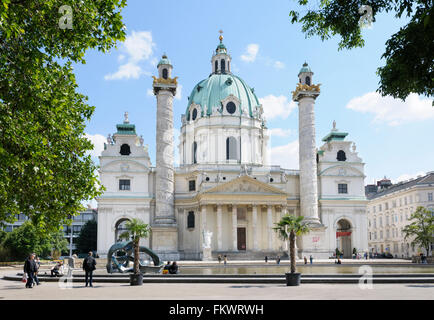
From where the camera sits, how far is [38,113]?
1530cm

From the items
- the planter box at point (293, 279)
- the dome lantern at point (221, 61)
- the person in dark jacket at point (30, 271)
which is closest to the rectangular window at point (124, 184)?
the dome lantern at point (221, 61)

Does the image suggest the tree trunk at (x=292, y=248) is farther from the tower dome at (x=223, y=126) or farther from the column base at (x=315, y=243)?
the tower dome at (x=223, y=126)

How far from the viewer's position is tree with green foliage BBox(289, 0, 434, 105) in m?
11.7

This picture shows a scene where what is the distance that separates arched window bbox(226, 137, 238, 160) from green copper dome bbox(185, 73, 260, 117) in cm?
580

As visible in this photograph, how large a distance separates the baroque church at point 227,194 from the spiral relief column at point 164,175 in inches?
5.3

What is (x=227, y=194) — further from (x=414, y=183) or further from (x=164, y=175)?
(x=414, y=183)

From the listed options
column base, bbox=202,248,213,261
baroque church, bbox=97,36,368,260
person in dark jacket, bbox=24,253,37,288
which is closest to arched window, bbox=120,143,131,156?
baroque church, bbox=97,36,368,260

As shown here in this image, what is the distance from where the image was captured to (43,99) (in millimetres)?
15008

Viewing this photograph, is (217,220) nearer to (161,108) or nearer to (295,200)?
(295,200)

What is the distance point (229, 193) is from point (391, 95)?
49.0m

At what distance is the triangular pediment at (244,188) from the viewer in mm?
62094

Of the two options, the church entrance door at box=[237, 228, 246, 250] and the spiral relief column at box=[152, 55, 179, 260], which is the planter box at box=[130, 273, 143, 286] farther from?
the church entrance door at box=[237, 228, 246, 250]
